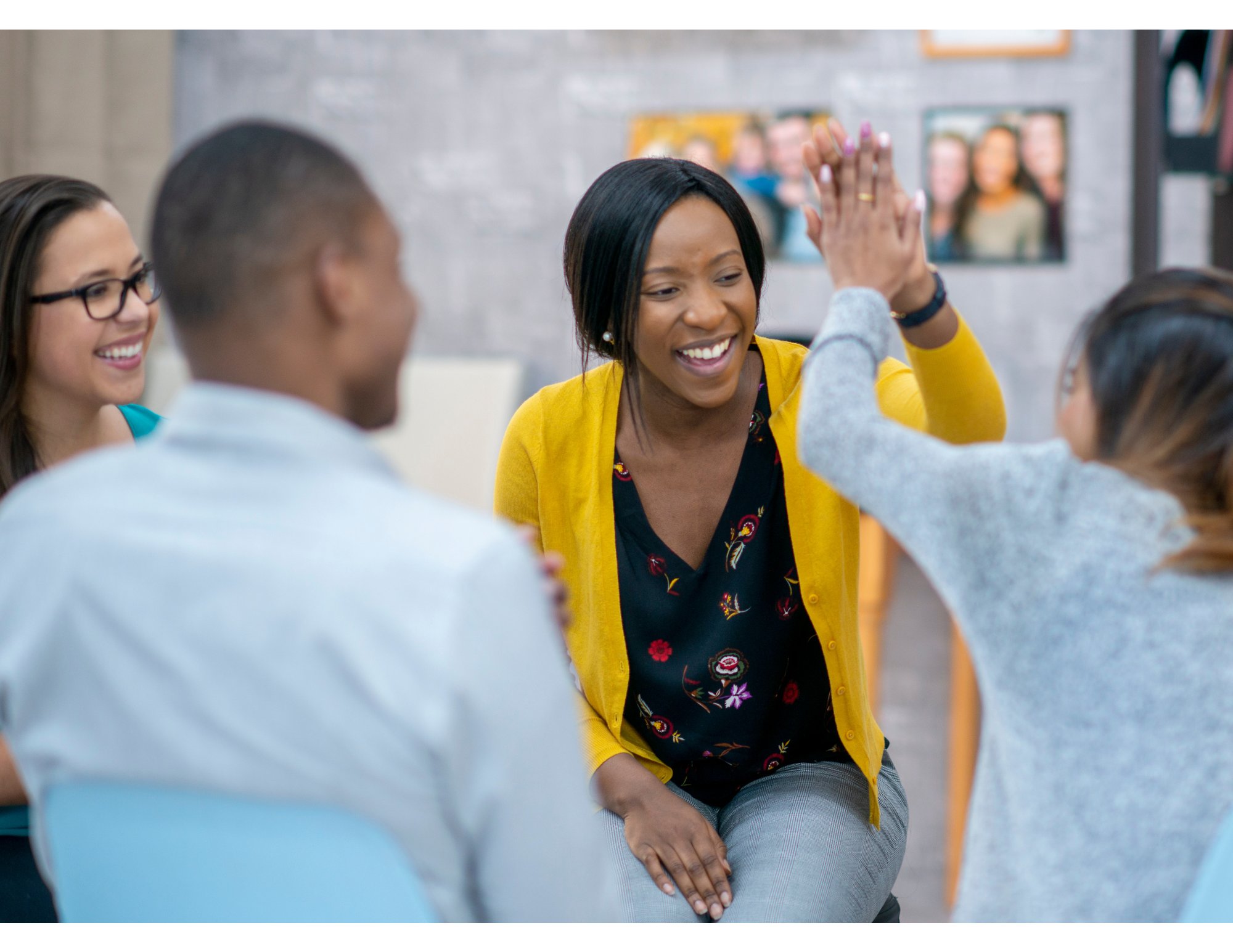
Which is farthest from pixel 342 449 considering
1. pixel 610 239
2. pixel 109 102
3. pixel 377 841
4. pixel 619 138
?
pixel 109 102

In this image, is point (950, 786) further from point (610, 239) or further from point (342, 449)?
point (342, 449)

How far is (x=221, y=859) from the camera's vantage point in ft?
2.08

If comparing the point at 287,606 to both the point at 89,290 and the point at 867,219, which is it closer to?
the point at 867,219

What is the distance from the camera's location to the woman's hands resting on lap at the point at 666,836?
1.10 metres

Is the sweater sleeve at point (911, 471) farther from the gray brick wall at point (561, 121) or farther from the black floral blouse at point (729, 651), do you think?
the gray brick wall at point (561, 121)

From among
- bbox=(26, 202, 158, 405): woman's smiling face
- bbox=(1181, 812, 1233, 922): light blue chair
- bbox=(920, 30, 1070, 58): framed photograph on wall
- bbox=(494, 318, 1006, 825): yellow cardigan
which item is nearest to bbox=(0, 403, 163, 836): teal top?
bbox=(26, 202, 158, 405): woman's smiling face

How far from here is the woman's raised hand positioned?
3.01ft

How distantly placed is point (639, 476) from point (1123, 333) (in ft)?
2.09

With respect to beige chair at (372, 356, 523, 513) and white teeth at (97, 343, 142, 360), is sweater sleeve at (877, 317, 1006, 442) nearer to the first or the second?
white teeth at (97, 343, 142, 360)

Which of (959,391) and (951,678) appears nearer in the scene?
(959,391)

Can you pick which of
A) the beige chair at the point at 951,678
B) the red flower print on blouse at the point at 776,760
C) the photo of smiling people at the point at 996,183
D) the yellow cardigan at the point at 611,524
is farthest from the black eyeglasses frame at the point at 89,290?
the photo of smiling people at the point at 996,183

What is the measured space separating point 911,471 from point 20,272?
0.98 m

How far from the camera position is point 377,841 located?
1.97 feet

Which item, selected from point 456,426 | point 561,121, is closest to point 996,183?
point 561,121
